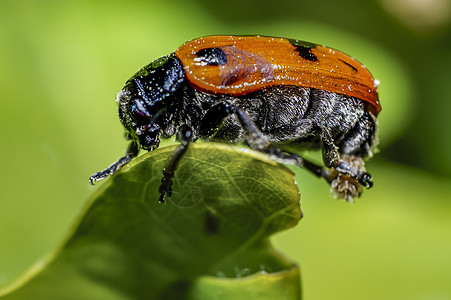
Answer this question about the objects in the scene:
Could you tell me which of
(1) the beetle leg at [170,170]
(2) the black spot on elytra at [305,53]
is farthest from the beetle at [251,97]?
(1) the beetle leg at [170,170]

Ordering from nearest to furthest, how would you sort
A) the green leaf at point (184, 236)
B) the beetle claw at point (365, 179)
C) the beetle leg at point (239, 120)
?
the green leaf at point (184, 236) < the beetle leg at point (239, 120) < the beetle claw at point (365, 179)

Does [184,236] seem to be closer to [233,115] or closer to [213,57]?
[233,115]

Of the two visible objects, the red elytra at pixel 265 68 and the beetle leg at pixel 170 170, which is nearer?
the beetle leg at pixel 170 170

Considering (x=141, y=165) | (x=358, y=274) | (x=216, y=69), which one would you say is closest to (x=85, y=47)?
(x=216, y=69)

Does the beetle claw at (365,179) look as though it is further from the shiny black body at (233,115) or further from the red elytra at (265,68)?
the red elytra at (265,68)

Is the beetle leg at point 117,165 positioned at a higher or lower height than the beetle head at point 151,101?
lower

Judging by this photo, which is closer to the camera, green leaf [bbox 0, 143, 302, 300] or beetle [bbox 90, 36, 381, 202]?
green leaf [bbox 0, 143, 302, 300]

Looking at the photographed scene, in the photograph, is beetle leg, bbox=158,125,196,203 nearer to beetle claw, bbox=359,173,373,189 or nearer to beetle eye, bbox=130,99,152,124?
beetle eye, bbox=130,99,152,124

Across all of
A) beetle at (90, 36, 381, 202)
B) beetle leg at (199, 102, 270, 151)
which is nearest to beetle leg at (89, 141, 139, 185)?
beetle at (90, 36, 381, 202)
